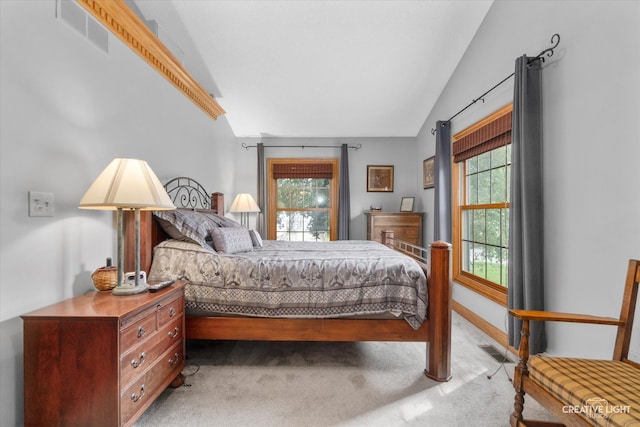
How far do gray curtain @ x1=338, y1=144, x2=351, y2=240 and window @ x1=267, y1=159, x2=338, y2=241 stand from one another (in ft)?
0.72

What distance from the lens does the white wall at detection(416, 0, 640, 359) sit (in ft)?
4.83

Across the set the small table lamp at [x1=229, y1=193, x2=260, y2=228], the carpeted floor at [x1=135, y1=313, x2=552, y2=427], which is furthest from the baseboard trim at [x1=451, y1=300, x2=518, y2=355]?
the small table lamp at [x1=229, y1=193, x2=260, y2=228]

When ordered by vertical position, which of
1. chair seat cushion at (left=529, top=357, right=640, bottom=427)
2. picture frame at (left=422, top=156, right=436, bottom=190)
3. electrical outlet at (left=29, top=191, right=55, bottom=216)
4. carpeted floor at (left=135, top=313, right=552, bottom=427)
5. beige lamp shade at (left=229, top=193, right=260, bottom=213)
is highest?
picture frame at (left=422, top=156, right=436, bottom=190)

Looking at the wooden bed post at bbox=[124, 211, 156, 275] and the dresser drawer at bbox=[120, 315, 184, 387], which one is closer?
the dresser drawer at bbox=[120, 315, 184, 387]

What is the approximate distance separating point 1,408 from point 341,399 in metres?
1.64

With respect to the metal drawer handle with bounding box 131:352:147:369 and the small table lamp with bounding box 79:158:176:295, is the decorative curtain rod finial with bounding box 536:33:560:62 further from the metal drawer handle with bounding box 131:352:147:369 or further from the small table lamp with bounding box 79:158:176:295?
the metal drawer handle with bounding box 131:352:147:369

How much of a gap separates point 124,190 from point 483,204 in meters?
3.17

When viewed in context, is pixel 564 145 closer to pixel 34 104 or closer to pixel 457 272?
pixel 457 272

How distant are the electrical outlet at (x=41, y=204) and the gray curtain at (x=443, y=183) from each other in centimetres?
351

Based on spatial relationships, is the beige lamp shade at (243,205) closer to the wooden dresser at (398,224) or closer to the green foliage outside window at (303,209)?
the green foliage outside window at (303,209)

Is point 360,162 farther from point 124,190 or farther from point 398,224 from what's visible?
point 124,190

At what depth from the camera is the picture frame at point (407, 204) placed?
15.3 feet

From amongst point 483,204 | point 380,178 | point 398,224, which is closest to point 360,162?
point 380,178

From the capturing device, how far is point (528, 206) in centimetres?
196
